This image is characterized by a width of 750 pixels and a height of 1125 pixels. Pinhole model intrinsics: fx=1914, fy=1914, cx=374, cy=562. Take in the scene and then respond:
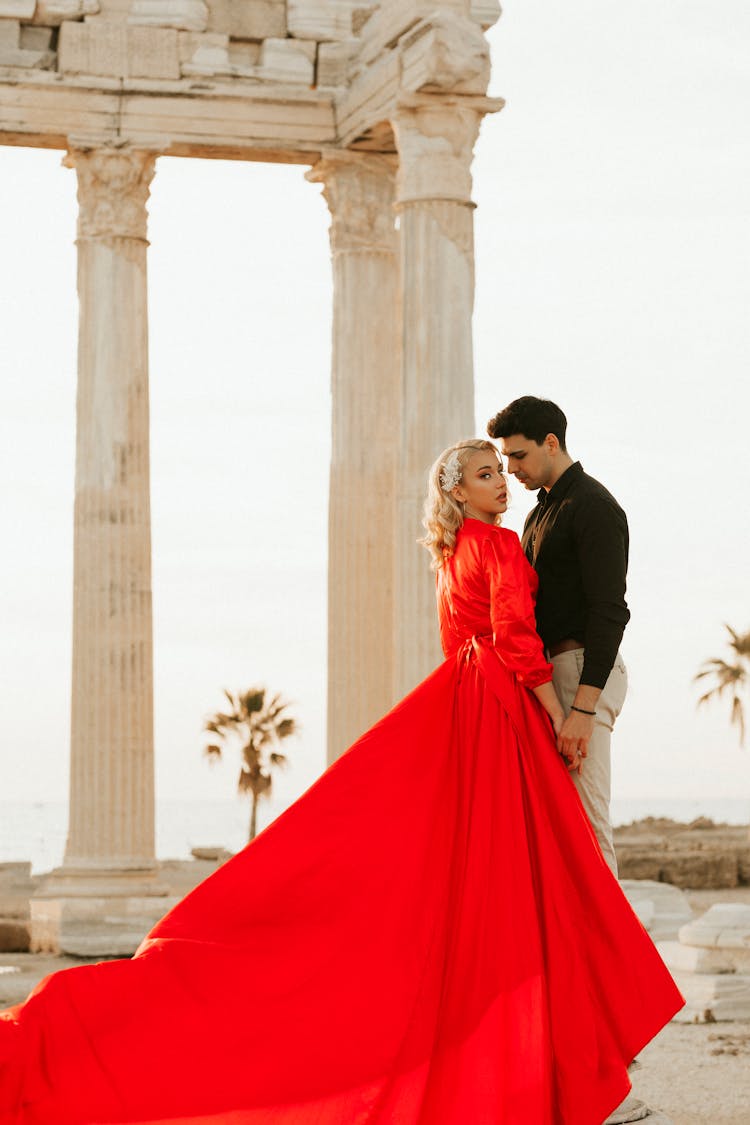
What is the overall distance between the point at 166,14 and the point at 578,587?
15844 mm

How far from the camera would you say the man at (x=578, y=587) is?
36.5 feet

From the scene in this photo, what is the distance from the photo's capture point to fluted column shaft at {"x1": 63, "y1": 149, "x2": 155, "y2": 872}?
2502 centimetres

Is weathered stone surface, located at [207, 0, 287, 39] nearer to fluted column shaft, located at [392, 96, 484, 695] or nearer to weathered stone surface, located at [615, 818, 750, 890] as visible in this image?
fluted column shaft, located at [392, 96, 484, 695]

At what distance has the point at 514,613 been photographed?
36.1ft

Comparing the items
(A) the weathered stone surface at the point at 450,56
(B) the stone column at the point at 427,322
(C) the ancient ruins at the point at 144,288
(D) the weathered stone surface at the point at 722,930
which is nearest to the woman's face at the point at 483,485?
(D) the weathered stone surface at the point at 722,930

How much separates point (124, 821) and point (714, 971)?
817cm

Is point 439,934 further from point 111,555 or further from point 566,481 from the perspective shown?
point 111,555

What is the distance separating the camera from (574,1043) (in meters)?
10.3

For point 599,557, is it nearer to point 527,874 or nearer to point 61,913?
point 527,874

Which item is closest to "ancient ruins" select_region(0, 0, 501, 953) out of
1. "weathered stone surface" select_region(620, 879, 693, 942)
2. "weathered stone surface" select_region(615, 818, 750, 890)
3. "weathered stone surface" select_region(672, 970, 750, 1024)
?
"weathered stone surface" select_region(620, 879, 693, 942)

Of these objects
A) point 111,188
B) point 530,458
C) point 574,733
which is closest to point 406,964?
point 574,733

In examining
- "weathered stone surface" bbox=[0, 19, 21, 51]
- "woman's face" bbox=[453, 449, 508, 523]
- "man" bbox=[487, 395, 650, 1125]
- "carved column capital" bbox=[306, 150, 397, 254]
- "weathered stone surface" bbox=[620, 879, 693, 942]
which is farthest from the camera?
"weathered stone surface" bbox=[620, 879, 693, 942]

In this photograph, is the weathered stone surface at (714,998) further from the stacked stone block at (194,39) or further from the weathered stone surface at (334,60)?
the weathered stone surface at (334,60)

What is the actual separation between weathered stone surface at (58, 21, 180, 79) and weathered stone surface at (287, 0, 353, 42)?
1581mm
